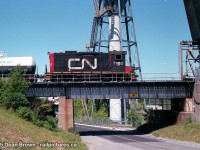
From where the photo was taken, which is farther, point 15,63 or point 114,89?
point 15,63

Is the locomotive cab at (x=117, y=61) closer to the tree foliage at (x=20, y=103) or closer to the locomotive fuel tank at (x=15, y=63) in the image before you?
the locomotive fuel tank at (x=15, y=63)

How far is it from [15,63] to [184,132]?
2547cm

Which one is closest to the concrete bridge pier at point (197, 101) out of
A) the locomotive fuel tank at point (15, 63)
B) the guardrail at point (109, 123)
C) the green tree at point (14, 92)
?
the green tree at point (14, 92)

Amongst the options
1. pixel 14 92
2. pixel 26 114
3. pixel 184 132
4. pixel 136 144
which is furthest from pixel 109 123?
pixel 26 114

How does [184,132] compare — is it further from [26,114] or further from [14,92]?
[14,92]

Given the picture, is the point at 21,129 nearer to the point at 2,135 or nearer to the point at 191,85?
the point at 2,135

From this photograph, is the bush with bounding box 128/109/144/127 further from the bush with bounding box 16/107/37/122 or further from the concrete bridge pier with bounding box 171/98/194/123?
the bush with bounding box 16/107/37/122

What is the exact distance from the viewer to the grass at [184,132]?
36162 millimetres

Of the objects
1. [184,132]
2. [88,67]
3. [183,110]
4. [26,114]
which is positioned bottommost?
[184,132]

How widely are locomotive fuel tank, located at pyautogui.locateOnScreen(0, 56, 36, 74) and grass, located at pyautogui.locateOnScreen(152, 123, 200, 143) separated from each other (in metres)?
20.6

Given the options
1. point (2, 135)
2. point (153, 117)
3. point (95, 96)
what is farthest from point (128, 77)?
point (2, 135)

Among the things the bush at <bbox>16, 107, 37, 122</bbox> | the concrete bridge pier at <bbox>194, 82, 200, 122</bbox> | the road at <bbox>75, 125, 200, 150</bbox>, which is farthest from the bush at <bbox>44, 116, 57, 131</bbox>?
the concrete bridge pier at <bbox>194, 82, 200, 122</bbox>

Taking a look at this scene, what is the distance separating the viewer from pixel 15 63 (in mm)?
46750

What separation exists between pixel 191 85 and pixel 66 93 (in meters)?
17.6
